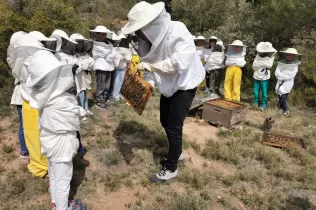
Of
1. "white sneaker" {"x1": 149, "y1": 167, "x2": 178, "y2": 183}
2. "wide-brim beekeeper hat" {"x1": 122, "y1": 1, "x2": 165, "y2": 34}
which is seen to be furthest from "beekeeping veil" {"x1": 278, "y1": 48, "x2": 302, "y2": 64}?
"wide-brim beekeeper hat" {"x1": 122, "y1": 1, "x2": 165, "y2": 34}

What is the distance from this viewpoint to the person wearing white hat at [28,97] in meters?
3.64

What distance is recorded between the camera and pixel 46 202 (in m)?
3.56

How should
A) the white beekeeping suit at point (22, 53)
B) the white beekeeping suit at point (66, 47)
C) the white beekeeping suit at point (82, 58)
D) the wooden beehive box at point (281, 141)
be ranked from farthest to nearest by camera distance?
the white beekeeping suit at point (82, 58) → the wooden beehive box at point (281, 141) → the white beekeeping suit at point (66, 47) → the white beekeeping suit at point (22, 53)

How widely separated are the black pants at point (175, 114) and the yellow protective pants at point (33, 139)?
1.67 m

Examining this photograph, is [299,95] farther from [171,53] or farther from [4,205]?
[4,205]

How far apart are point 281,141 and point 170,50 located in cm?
341

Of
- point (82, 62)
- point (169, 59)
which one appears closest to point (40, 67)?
point (169, 59)

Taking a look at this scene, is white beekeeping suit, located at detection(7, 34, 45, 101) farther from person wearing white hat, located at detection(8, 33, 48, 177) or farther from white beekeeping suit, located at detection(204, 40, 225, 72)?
white beekeeping suit, located at detection(204, 40, 225, 72)

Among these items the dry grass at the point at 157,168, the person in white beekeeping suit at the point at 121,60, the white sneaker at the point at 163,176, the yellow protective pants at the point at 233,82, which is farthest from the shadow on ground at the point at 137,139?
the yellow protective pants at the point at 233,82

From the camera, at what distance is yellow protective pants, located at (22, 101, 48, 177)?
3.83 metres

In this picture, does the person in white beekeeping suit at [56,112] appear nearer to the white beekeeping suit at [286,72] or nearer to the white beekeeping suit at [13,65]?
the white beekeeping suit at [13,65]

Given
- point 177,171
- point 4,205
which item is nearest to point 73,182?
point 4,205

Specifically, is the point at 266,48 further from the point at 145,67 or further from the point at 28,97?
the point at 28,97

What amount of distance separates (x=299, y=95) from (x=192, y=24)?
30.5 feet
